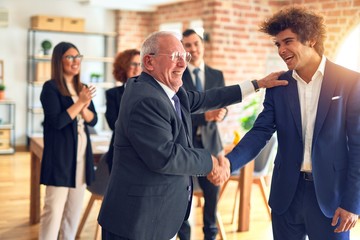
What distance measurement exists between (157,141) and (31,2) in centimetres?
706

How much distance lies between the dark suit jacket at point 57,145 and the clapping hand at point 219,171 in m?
1.42

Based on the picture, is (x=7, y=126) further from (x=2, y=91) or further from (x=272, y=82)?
(x=272, y=82)

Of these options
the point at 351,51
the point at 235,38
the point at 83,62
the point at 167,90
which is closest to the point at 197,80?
the point at 167,90

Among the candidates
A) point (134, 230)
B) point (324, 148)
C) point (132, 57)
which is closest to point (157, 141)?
point (134, 230)

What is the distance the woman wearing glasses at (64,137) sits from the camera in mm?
3420

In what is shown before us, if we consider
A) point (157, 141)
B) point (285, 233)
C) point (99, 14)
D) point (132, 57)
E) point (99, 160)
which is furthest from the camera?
point (99, 14)

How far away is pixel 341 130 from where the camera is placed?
2.19m

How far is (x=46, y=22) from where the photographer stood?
8148mm

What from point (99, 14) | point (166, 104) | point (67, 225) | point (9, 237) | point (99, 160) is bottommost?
point (9, 237)

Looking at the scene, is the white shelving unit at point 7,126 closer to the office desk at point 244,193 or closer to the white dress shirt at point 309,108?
the office desk at point 244,193

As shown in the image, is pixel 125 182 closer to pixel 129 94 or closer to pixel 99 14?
pixel 129 94

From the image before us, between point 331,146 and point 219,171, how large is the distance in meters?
0.51

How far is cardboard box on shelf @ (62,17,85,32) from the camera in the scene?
835cm

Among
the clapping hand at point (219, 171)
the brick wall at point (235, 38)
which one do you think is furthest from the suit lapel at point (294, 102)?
the brick wall at point (235, 38)
